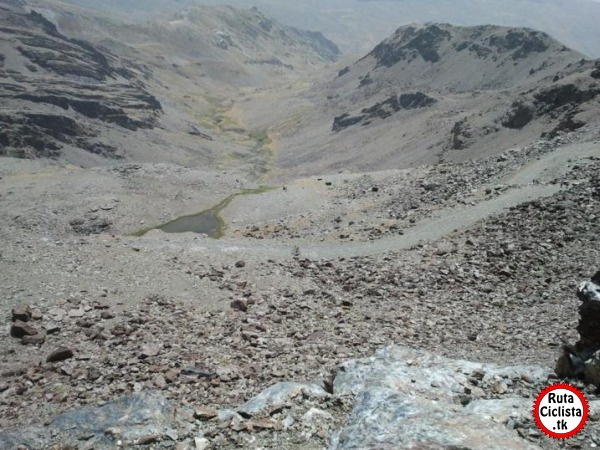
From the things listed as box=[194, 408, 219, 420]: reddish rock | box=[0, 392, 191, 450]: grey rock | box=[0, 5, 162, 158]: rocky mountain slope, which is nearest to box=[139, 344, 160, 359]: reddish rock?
box=[0, 392, 191, 450]: grey rock

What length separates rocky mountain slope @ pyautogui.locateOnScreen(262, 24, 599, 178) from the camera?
8555cm

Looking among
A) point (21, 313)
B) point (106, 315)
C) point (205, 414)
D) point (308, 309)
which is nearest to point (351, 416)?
point (205, 414)

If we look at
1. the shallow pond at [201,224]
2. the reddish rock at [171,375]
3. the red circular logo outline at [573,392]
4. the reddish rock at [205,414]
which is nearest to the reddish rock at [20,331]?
the reddish rock at [171,375]

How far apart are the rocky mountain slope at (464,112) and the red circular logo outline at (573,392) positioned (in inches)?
2357

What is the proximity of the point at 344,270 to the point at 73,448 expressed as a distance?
779 inches

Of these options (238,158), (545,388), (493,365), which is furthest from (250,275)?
(238,158)

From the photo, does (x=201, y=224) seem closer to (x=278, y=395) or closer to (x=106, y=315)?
(x=106, y=315)

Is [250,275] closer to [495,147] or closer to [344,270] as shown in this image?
[344,270]

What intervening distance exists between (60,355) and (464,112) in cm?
11746

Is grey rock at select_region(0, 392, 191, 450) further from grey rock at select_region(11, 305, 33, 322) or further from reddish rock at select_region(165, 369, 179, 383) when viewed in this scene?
grey rock at select_region(11, 305, 33, 322)

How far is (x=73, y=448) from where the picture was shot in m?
14.8

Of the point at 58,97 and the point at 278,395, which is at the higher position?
the point at 278,395

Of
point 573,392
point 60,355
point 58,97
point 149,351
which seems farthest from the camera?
point 58,97

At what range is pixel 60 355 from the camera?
65.7 ft
